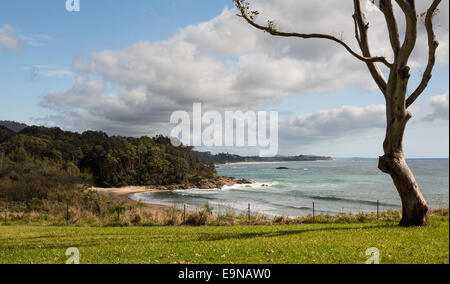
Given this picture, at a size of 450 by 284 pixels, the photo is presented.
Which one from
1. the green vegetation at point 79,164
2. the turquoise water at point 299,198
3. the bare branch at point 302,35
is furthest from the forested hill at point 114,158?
the bare branch at point 302,35

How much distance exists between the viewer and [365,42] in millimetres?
15062

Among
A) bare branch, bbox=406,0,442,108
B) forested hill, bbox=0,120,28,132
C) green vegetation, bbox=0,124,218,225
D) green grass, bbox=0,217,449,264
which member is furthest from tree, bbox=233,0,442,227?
forested hill, bbox=0,120,28,132

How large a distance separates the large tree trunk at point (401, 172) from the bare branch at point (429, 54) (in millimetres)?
1359

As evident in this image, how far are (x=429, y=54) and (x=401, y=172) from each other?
497 cm

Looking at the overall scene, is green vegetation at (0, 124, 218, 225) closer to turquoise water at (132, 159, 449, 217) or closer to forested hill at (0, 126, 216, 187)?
forested hill at (0, 126, 216, 187)

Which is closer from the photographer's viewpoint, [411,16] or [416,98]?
[411,16]

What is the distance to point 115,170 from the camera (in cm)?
9281

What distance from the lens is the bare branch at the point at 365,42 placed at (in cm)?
1474

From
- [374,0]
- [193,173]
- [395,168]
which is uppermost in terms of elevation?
[374,0]
